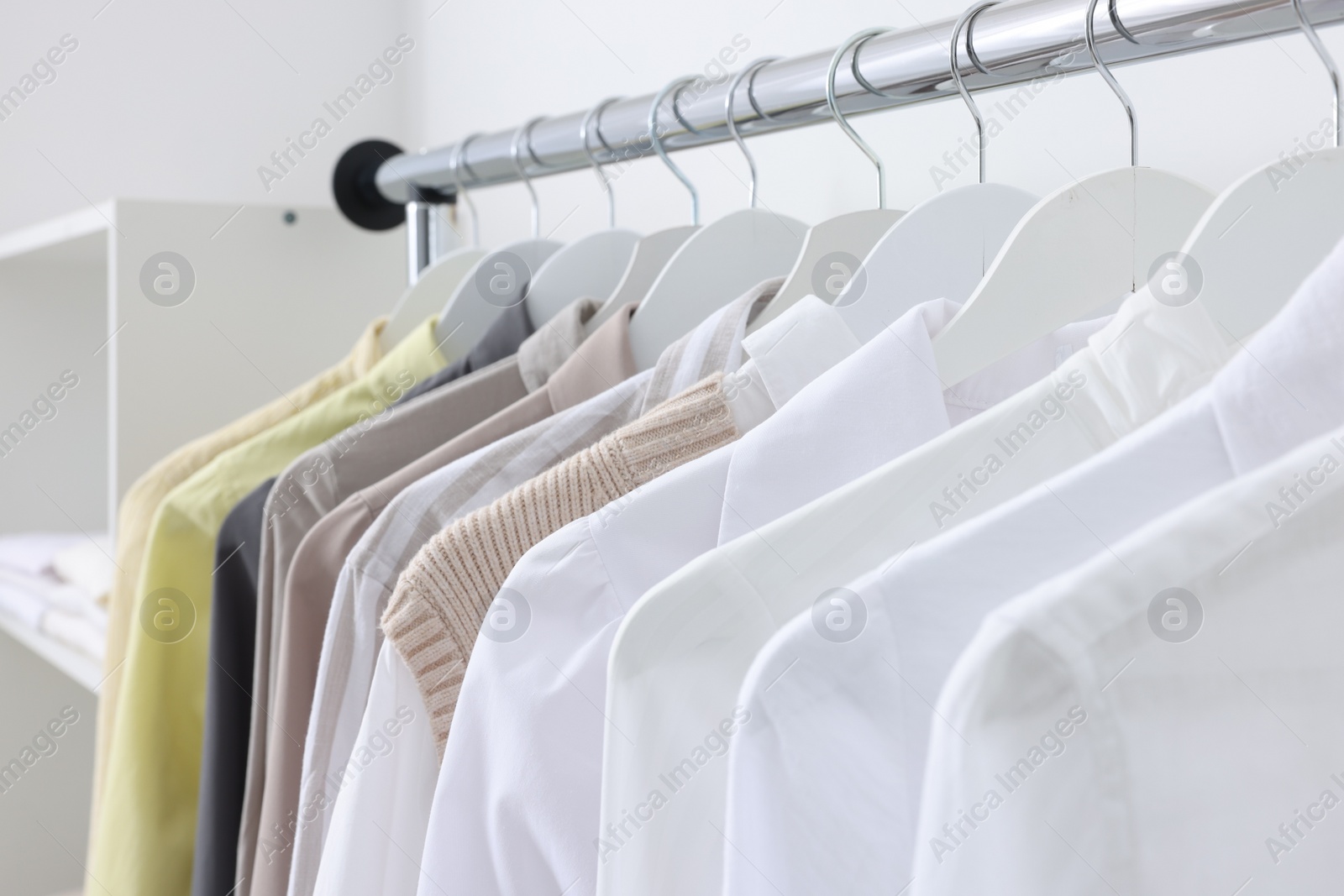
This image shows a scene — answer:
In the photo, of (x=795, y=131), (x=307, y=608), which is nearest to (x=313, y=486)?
(x=307, y=608)

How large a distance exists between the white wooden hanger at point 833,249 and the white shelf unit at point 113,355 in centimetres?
79

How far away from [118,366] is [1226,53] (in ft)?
3.36

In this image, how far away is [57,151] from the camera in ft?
5.37

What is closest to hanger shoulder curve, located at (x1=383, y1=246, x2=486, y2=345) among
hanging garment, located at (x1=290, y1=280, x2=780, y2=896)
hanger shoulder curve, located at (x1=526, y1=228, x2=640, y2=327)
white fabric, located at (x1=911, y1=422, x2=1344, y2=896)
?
hanger shoulder curve, located at (x1=526, y1=228, x2=640, y2=327)

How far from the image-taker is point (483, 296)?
0.88 m

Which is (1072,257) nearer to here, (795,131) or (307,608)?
(307,608)

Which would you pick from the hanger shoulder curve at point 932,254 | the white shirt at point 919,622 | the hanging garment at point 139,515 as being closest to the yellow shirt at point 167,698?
the hanging garment at point 139,515

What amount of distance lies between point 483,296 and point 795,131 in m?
0.43

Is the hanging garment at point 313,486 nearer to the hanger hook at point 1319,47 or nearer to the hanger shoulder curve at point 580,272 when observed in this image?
the hanger shoulder curve at point 580,272

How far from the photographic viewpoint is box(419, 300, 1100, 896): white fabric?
0.45 m

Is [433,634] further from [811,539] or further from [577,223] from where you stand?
[577,223]

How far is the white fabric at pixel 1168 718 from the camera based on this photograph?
0.81 ft

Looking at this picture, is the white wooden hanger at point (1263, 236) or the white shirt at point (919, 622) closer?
the white shirt at point (919, 622)

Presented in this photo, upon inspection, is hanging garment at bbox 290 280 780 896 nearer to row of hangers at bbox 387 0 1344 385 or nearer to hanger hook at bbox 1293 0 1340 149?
row of hangers at bbox 387 0 1344 385
